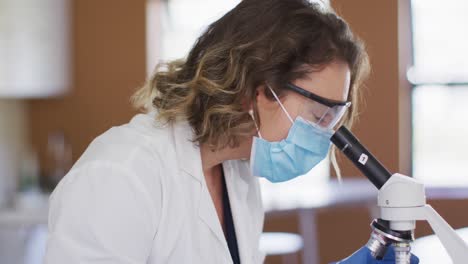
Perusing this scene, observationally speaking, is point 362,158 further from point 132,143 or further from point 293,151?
point 132,143

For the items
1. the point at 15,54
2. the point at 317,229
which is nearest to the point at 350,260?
the point at 317,229

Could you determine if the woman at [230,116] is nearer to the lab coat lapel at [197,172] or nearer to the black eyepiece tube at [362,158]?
the lab coat lapel at [197,172]

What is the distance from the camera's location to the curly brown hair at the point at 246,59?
1.34m

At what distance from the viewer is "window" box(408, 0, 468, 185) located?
106 inches

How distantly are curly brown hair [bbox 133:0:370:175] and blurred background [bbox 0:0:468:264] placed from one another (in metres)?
0.46

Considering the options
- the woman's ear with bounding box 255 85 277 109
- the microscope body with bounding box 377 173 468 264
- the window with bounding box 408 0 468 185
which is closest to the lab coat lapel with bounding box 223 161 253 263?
the woman's ear with bounding box 255 85 277 109

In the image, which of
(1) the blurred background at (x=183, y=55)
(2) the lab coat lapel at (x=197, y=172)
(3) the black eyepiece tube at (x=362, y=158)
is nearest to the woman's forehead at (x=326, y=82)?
(3) the black eyepiece tube at (x=362, y=158)

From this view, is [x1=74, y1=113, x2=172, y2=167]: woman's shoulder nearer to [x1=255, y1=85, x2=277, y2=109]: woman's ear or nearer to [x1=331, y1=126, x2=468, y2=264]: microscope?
[x1=255, y1=85, x2=277, y2=109]: woman's ear

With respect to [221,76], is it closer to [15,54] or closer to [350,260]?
[350,260]

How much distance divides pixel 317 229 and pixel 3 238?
4.73ft

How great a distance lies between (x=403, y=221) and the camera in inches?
40.0

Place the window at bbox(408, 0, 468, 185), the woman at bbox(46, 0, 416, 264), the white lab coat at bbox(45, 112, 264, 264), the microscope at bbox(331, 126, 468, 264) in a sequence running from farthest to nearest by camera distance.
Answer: the window at bbox(408, 0, 468, 185)
the woman at bbox(46, 0, 416, 264)
the white lab coat at bbox(45, 112, 264, 264)
the microscope at bbox(331, 126, 468, 264)

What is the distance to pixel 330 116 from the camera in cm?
137

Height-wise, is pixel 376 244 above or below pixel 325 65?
below
